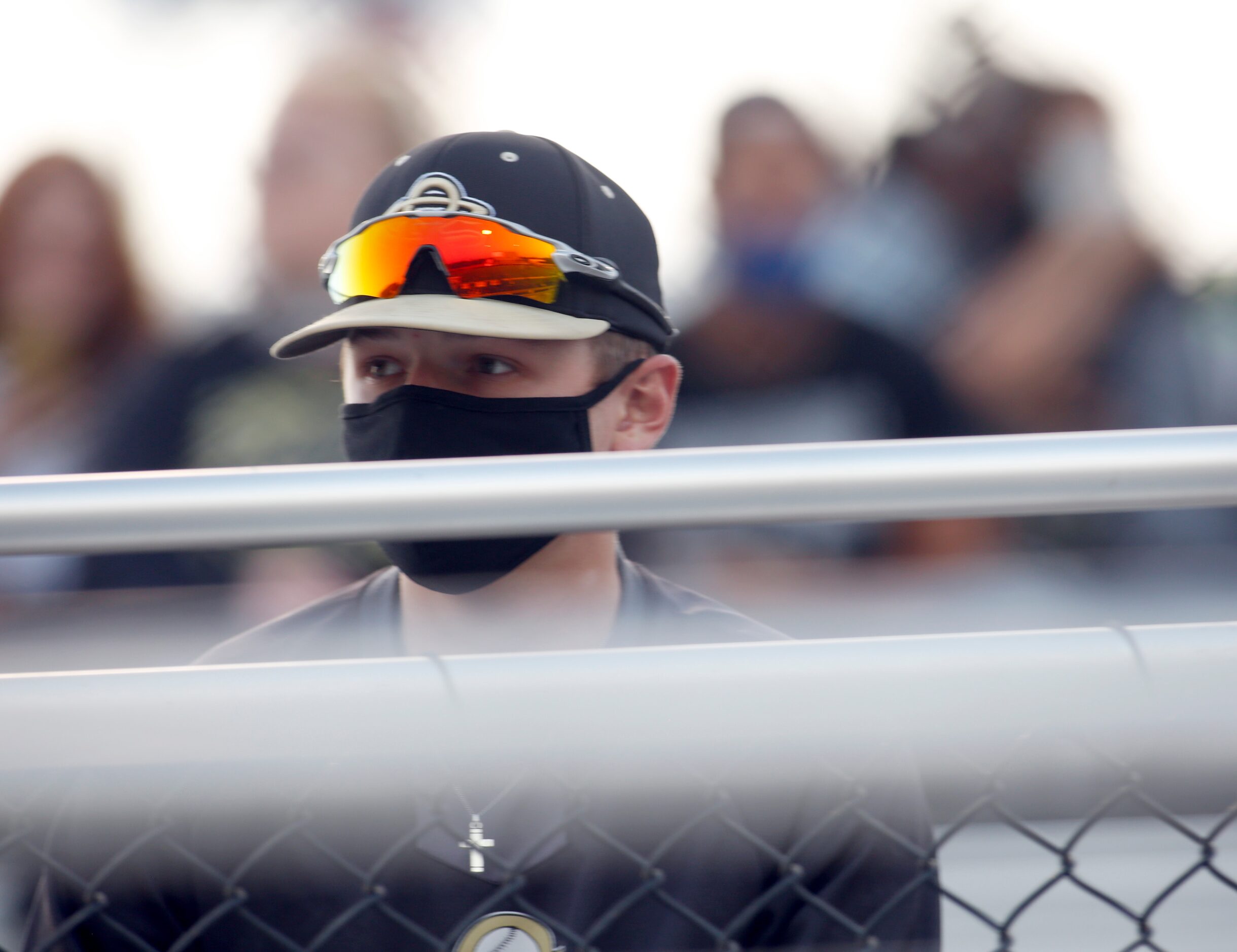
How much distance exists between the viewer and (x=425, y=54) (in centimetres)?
223

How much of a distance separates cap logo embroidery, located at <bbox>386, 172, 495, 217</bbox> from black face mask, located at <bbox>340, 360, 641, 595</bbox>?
0.21 meters

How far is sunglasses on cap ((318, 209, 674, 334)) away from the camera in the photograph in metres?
1.41

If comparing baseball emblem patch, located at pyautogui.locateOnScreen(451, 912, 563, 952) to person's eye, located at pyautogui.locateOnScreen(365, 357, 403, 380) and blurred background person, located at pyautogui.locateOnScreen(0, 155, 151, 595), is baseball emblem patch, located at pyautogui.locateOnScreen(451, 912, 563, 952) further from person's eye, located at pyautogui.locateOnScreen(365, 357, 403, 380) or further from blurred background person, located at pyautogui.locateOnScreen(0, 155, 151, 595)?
blurred background person, located at pyautogui.locateOnScreen(0, 155, 151, 595)

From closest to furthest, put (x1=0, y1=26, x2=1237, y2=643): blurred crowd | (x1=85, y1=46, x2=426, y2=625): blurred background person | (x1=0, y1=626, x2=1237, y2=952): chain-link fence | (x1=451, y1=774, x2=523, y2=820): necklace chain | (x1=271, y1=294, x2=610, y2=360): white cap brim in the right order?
1. (x1=0, y1=626, x2=1237, y2=952): chain-link fence
2. (x1=451, y1=774, x2=523, y2=820): necklace chain
3. (x1=271, y1=294, x2=610, y2=360): white cap brim
4. (x1=85, y1=46, x2=426, y2=625): blurred background person
5. (x1=0, y1=26, x2=1237, y2=643): blurred crowd

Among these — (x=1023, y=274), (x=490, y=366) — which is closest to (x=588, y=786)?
(x=490, y=366)

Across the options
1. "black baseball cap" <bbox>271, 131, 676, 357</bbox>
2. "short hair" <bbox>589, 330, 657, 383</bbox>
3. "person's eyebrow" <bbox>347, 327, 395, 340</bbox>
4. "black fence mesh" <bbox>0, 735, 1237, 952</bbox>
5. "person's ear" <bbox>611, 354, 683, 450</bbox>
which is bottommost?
"black fence mesh" <bbox>0, 735, 1237, 952</bbox>

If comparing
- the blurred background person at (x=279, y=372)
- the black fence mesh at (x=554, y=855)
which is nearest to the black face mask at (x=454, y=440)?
the black fence mesh at (x=554, y=855)

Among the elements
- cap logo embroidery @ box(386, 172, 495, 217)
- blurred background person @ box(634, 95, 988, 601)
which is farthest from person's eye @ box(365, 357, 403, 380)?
blurred background person @ box(634, 95, 988, 601)

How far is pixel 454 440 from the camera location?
137 cm

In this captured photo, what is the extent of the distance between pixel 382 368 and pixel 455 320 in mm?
117

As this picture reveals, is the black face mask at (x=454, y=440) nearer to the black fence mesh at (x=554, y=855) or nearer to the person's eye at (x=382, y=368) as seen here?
the person's eye at (x=382, y=368)

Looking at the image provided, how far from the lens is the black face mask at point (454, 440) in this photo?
1.36 metres

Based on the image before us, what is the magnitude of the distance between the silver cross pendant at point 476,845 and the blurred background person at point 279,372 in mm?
912

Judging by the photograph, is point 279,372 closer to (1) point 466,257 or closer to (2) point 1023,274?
(1) point 466,257
